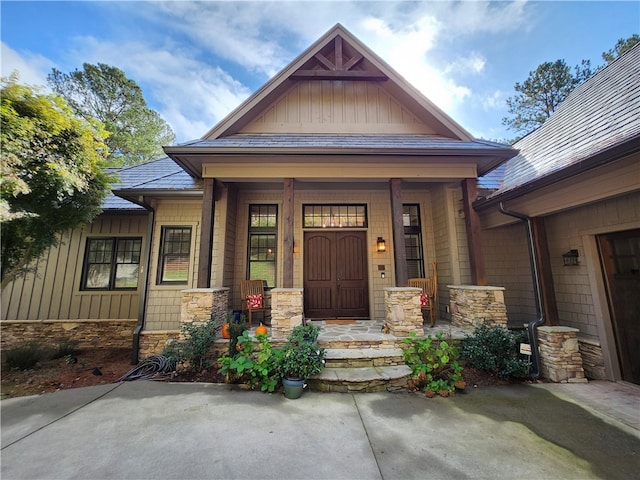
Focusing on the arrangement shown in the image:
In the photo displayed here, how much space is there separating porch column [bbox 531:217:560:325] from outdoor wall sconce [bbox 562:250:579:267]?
42 centimetres

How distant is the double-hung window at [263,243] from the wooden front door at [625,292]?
6447 millimetres

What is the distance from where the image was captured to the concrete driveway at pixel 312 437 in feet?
6.76

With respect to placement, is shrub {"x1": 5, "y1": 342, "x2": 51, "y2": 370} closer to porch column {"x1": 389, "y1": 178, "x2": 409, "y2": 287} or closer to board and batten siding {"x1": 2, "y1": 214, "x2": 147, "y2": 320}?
board and batten siding {"x1": 2, "y1": 214, "x2": 147, "y2": 320}

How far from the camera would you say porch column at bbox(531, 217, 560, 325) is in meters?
4.34

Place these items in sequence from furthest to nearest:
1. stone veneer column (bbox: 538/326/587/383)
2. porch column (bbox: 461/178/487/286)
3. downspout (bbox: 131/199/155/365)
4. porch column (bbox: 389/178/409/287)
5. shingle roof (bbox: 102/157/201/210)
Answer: shingle roof (bbox: 102/157/201/210) < downspout (bbox: 131/199/155/365) < porch column (bbox: 461/178/487/286) < porch column (bbox: 389/178/409/287) < stone veneer column (bbox: 538/326/587/383)

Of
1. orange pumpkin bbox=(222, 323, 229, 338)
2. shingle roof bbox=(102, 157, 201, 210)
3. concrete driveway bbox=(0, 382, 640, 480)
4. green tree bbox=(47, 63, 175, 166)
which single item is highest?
green tree bbox=(47, 63, 175, 166)

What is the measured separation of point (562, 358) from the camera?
3893 mm

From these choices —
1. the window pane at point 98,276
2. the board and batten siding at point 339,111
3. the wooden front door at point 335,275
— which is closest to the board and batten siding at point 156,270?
the window pane at point 98,276

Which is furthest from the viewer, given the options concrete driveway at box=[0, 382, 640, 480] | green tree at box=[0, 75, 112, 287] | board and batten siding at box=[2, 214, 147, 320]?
board and batten siding at box=[2, 214, 147, 320]

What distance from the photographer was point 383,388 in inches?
140

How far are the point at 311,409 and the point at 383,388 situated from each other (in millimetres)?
1157

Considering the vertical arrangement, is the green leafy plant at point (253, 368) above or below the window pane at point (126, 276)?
below

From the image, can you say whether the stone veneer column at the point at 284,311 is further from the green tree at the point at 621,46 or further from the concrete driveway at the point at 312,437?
the green tree at the point at 621,46

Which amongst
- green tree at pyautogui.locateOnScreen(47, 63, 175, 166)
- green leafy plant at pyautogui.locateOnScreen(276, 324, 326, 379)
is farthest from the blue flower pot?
green tree at pyautogui.locateOnScreen(47, 63, 175, 166)
